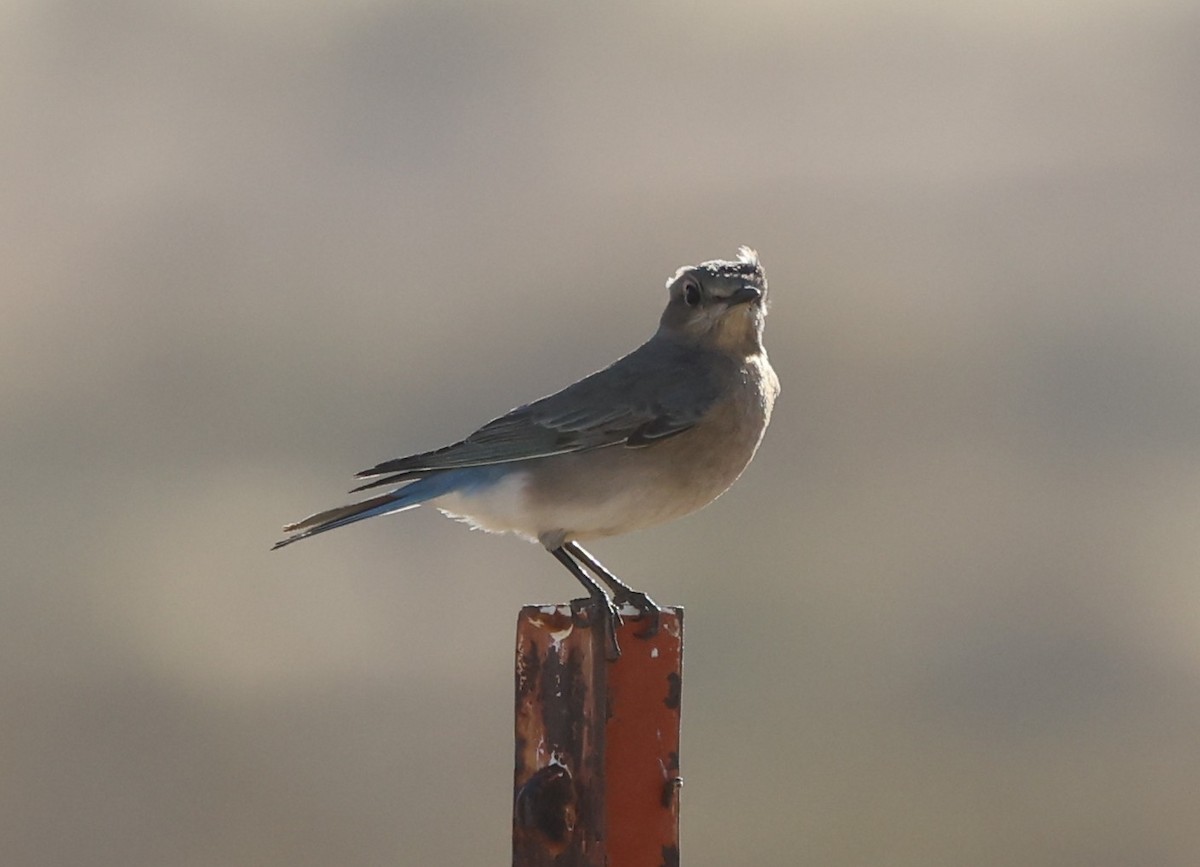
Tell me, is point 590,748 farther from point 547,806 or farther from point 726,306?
point 726,306

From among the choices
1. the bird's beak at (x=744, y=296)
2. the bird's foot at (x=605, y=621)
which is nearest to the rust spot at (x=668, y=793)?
the bird's foot at (x=605, y=621)

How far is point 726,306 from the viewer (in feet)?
27.0

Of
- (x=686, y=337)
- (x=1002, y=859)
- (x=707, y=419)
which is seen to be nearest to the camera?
(x=707, y=419)

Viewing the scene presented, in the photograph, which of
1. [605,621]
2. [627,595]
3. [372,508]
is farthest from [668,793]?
[372,508]

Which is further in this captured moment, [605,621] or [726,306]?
→ [726,306]

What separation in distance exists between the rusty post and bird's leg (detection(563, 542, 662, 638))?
0.07 metres

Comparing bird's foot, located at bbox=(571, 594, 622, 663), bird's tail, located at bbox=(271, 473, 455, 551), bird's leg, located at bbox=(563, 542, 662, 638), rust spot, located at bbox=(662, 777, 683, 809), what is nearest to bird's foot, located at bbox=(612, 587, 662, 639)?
bird's leg, located at bbox=(563, 542, 662, 638)

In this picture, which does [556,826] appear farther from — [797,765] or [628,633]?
[797,765]

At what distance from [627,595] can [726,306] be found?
179cm

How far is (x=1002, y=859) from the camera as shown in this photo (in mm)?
13758

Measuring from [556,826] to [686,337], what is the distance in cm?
350

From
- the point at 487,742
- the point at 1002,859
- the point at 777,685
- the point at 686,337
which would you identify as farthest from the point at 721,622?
the point at 686,337

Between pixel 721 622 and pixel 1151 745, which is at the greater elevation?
pixel 721 622

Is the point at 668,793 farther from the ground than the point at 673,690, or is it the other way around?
the point at 673,690
